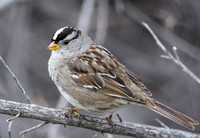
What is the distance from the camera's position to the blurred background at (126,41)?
596cm

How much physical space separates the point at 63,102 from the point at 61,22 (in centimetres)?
240

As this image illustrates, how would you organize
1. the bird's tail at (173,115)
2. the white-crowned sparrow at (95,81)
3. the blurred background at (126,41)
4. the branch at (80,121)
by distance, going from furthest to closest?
the blurred background at (126,41) < the white-crowned sparrow at (95,81) < the bird's tail at (173,115) < the branch at (80,121)

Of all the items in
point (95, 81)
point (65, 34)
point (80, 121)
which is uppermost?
point (65, 34)

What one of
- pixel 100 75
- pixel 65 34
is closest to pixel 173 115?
pixel 100 75

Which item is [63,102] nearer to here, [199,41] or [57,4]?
[57,4]

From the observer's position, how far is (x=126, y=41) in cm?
677

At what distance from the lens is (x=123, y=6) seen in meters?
6.24

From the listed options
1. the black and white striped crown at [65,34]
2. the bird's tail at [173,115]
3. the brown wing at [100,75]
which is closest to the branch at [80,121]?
the bird's tail at [173,115]

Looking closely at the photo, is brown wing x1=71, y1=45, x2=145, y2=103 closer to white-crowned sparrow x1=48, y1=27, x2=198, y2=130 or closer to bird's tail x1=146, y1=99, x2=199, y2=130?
white-crowned sparrow x1=48, y1=27, x2=198, y2=130

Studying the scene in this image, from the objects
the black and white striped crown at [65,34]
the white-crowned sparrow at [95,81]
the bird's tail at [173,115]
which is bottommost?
the bird's tail at [173,115]

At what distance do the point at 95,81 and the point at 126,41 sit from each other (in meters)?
3.16

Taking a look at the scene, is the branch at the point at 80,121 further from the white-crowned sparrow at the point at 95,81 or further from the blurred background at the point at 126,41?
the blurred background at the point at 126,41

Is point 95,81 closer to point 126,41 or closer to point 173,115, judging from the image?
point 173,115

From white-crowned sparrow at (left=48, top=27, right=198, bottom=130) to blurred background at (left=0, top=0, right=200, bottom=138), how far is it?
187 centimetres
